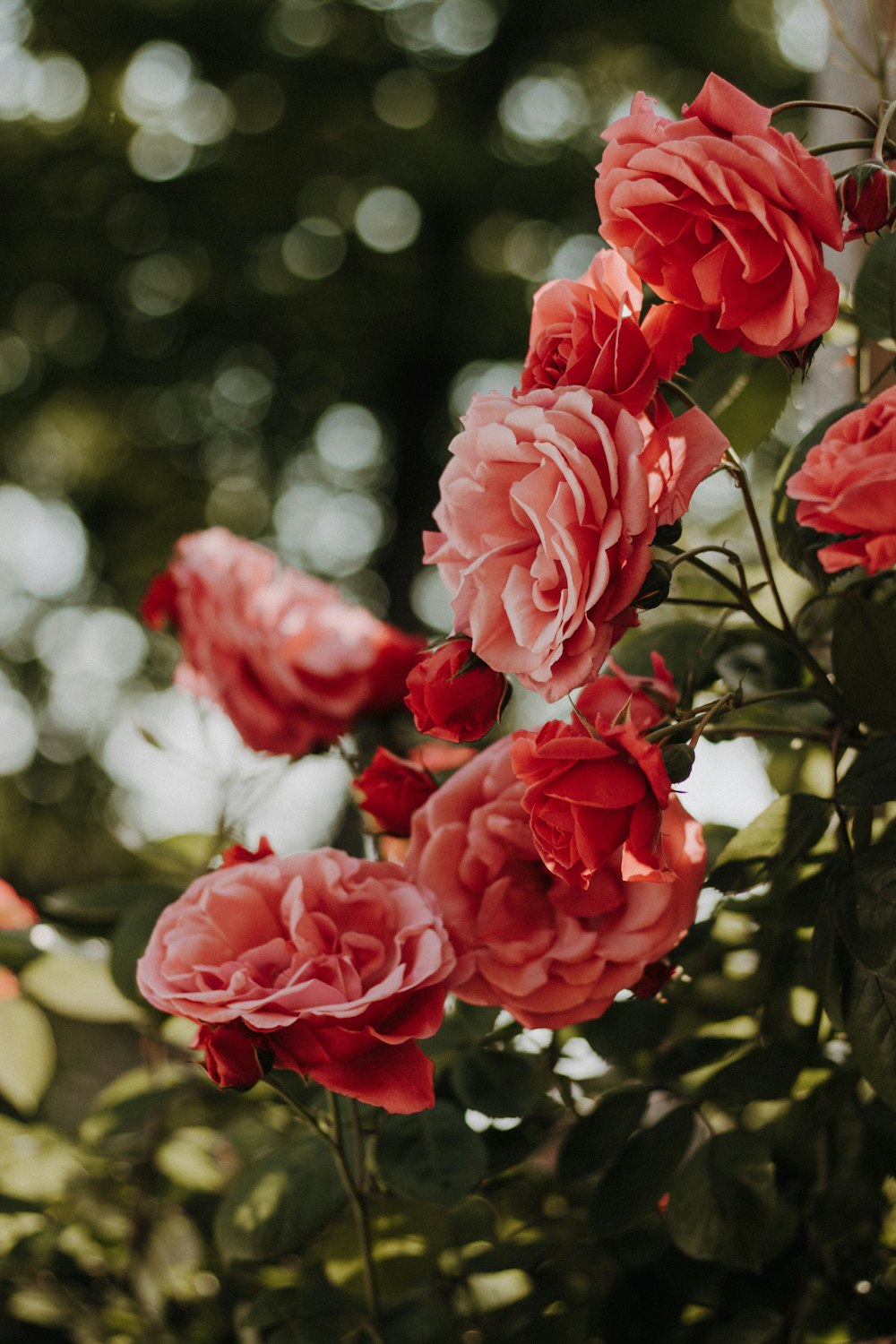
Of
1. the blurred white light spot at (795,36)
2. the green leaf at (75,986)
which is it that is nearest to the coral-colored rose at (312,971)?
the green leaf at (75,986)

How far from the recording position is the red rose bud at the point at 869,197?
0.35 metres

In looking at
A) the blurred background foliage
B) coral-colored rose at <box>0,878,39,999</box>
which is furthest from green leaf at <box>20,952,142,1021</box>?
the blurred background foliage

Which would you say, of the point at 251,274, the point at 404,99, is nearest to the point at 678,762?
the point at 251,274

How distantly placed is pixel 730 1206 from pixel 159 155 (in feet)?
12.1

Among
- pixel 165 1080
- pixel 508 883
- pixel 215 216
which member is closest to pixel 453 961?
pixel 508 883

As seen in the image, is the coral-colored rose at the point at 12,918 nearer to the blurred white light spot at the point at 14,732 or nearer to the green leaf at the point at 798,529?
the green leaf at the point at 798,529

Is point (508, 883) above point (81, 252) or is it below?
above

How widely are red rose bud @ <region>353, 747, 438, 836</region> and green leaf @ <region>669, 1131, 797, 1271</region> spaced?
7.9 inches

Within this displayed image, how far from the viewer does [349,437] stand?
3943 mm

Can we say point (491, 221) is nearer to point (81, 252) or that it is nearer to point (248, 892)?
point (81, 252)

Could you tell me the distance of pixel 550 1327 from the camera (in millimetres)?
509

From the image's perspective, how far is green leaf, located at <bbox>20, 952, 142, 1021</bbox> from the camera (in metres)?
0.71

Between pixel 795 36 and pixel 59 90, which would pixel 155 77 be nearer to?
pixel 59 90

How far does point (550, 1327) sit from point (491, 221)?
145 inches
